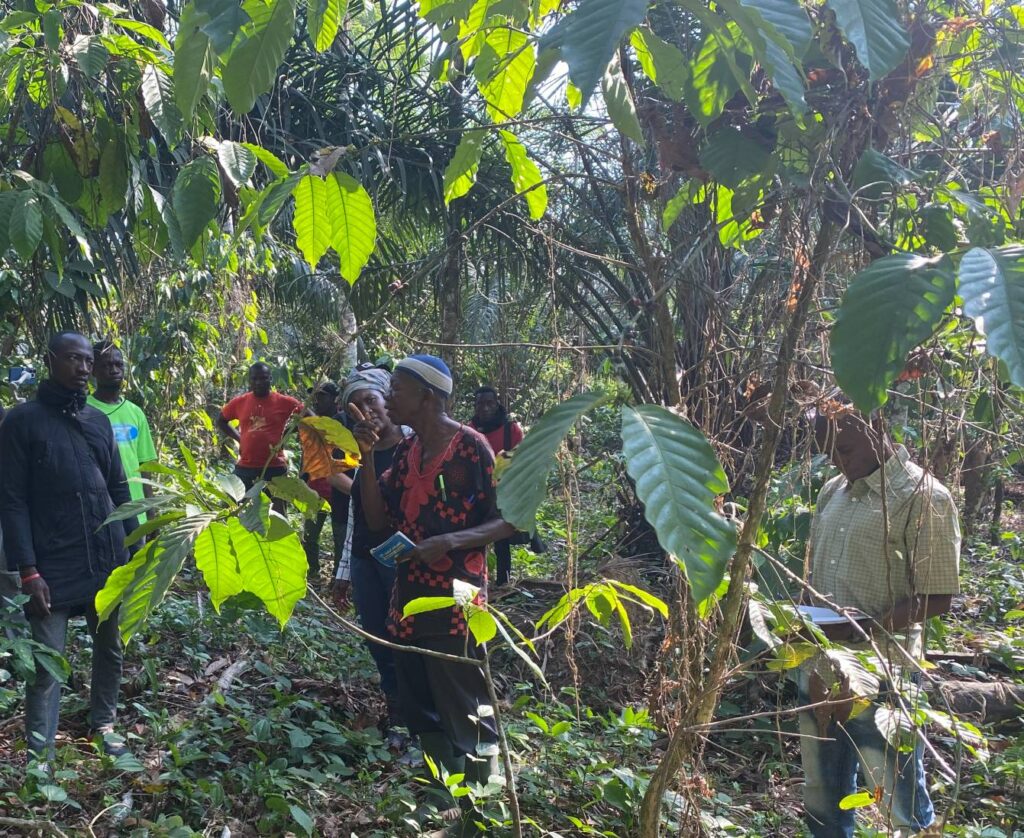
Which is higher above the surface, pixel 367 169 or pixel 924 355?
pixel 367 169

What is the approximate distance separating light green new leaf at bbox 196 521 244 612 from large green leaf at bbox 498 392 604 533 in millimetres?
478

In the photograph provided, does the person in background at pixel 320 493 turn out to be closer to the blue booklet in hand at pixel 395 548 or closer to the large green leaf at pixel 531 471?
the blue booklet in hand at pixel 395 548

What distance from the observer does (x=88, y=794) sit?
3158 millimetres

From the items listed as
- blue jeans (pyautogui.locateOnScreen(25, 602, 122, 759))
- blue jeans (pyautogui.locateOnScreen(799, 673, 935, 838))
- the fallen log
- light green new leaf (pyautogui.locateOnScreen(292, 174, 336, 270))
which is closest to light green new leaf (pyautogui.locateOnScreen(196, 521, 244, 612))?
light green new leaf (pyautogui.locateOnScreen(292, 174, 336, 270))

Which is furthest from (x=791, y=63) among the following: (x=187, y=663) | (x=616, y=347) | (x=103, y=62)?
(x=187, y=663)

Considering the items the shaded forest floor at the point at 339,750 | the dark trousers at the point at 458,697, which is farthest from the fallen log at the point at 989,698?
the dark trousers at the point at 458,697

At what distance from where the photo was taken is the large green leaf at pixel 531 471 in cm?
107

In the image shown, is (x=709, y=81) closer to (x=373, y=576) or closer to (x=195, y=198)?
(x=195, y=198)

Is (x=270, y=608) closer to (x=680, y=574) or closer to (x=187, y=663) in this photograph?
(x=680, y=574)

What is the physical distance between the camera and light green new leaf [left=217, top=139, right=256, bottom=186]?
2062mm

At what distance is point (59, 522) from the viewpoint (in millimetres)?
3467

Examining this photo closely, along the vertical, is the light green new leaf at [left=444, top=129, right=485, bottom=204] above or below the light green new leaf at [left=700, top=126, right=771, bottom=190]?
above

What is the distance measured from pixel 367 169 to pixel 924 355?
538cm

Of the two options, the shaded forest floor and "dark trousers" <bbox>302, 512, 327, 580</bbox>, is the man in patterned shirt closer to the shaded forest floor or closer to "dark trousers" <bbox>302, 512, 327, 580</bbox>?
the shaded forest floor
